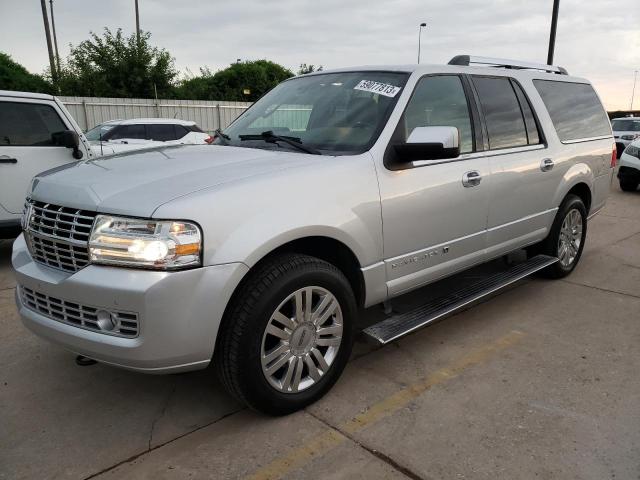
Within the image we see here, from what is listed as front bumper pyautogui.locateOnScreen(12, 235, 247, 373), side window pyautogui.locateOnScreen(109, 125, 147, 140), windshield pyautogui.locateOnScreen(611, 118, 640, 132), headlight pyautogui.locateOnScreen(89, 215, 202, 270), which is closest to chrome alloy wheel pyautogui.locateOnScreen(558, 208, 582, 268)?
front bumper pyautogui.locateOnScreen(12, 235, 247, 373)

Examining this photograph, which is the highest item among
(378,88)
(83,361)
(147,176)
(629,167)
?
(378,88)

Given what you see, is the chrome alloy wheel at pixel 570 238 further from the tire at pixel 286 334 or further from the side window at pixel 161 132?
the side window at pixel 161 132

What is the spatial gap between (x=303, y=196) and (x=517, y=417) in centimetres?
163

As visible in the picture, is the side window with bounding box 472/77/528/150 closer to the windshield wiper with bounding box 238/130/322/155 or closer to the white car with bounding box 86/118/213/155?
the windshield wiper with bounding box 238/130/322/155

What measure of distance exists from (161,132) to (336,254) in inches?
401

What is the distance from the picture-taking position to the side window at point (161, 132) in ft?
39.3

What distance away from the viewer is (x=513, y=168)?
4.05 metres

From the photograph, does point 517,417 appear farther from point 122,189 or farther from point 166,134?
point 166,134

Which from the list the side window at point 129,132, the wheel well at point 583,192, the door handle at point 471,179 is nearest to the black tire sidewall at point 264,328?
the door handle at point 471,179

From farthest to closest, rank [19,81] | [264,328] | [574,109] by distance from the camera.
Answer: [19,81] < [574,109] < [264,328]

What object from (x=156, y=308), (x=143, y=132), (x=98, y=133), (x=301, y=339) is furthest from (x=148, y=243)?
(x=143, y=132)

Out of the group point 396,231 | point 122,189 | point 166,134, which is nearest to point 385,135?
point 396,231

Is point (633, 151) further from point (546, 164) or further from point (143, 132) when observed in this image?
point (143, 132)

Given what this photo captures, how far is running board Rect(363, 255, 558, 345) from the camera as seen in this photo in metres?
3.15
